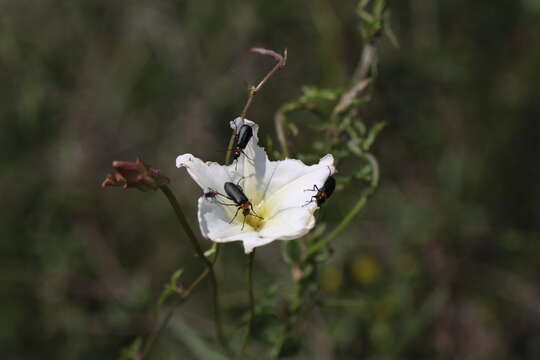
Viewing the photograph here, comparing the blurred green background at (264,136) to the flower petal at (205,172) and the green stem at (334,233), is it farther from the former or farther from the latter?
the flower petal at (205,172)

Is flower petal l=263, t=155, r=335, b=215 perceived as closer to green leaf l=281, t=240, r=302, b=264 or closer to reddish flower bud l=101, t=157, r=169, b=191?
green leaf l=281, t=240, r=302, b=264

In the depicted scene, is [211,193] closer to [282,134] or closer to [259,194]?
[259,194]

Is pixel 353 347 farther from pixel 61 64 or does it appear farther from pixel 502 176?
pixel 61 64

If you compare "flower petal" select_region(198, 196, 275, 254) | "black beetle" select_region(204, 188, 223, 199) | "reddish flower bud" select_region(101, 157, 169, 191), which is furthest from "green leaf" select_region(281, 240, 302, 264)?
"reddish flower bud" select_region(101, 157, 169, 191)

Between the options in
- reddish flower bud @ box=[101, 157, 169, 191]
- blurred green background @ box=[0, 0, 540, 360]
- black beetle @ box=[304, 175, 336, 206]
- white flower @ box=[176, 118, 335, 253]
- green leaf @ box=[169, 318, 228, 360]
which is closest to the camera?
reddish flower bud @ box=[101, 157, 169, 191]

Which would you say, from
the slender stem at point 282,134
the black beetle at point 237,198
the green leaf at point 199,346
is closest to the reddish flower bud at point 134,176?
the black beetle at point 237,198
